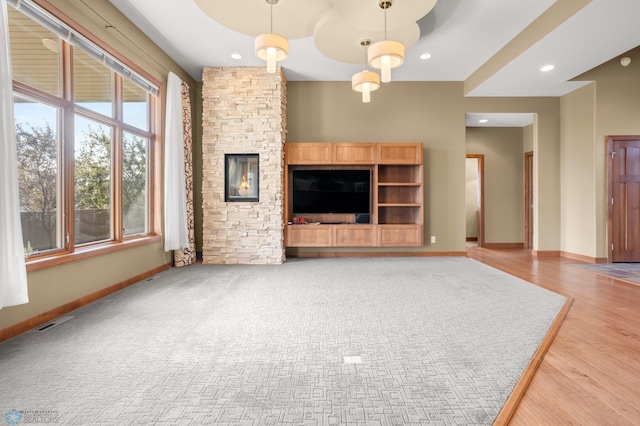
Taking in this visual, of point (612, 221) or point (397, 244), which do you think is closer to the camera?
point (612, 221)

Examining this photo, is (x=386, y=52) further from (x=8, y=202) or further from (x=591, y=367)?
(x=8, y=202)

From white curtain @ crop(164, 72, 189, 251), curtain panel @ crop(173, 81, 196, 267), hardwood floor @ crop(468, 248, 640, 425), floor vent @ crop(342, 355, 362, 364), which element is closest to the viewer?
hardwood floor @ crop(468, 248, 640, 425)

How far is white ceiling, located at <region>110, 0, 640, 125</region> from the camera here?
3547 mm

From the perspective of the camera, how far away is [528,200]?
730 centimetres

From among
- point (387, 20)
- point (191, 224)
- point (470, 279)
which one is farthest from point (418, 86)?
point (191, 224)

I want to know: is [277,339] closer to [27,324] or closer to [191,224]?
[27,324]

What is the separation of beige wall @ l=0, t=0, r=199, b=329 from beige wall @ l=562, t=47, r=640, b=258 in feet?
22.9

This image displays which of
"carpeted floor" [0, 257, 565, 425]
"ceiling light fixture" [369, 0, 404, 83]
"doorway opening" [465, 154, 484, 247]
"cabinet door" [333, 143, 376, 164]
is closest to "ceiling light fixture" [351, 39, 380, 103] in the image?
"ceiling light fixture" [369, 0, 404, 83]

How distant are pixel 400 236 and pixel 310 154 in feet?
7.41

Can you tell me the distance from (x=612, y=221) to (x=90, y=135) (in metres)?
7.96

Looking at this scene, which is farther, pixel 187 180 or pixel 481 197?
pixel 481 197

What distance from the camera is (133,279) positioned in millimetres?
4031

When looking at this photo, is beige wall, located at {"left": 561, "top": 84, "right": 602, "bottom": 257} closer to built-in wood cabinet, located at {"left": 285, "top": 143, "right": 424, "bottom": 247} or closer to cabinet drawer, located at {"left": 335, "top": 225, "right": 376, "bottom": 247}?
built-in wood cabinet, located at {"left": 285, "top": 143, "right": 424, "bottom": 247}

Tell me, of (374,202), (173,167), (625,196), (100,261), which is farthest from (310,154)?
(625,196)
